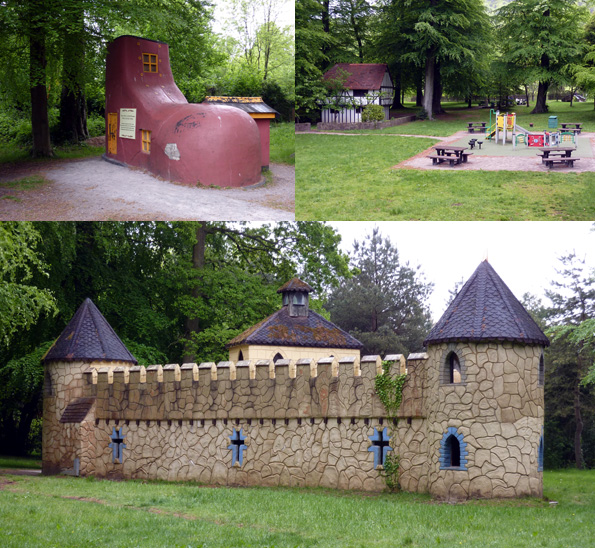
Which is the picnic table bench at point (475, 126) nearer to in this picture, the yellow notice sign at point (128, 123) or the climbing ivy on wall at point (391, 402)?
the yellow notice sign at point (128, 123)

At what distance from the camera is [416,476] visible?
50.5 feet

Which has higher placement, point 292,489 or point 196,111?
point 196,111

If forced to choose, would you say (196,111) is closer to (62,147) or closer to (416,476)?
(62,147)

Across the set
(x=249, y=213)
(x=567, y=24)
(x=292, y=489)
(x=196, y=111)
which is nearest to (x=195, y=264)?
(x=196, y=111)

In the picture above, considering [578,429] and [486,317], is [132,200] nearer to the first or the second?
[486,317]

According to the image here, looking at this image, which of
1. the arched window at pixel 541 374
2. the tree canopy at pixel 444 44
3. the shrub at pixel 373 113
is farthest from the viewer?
the shrub at pixel 373 113

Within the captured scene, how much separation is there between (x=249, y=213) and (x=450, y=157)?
448 inches

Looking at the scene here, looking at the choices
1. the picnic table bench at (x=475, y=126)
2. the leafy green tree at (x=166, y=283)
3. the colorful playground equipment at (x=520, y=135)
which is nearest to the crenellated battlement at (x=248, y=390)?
the leafy green tree at (x=166, y=283)

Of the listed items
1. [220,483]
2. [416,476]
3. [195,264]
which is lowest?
[220,483]

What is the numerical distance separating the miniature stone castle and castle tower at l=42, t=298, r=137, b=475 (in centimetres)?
4

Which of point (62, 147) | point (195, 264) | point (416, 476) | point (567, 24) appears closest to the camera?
point (416, 476)

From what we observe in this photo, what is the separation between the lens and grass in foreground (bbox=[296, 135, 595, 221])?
1975 centimetres

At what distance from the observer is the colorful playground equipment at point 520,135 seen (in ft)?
93.8

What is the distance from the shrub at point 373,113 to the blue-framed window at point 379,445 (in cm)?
2472
